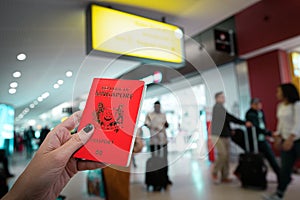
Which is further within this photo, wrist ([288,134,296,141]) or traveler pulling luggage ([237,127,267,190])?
traveler pulling luggage ([237,127,267,190])

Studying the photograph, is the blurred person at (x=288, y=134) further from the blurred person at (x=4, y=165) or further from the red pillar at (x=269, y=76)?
the blurred person at (x=4, y=165)

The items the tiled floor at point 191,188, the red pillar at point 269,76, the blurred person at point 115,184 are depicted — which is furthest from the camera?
the red pillar at point 269,76

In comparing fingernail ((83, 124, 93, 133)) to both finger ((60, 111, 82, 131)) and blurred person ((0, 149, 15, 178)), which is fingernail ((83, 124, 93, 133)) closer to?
finger ((60, 111, 82, 131))

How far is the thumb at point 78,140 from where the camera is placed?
1.65 ft

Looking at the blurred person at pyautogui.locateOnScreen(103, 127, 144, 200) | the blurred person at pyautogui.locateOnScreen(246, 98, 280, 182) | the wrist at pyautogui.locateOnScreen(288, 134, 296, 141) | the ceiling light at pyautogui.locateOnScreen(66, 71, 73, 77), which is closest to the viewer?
the ceiling light at pyautogui.locateOnScreen(66, 71, 73, 77)

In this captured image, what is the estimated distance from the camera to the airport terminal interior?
0.58 meters

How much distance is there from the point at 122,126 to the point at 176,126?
0.88ft

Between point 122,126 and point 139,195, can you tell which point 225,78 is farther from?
point 122,126

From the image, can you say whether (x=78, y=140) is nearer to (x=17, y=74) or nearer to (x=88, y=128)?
(x=88, y=128)

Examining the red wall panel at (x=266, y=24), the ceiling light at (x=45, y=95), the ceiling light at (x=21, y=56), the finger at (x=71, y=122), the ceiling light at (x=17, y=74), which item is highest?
the red wall panel at (x=266, y=24)

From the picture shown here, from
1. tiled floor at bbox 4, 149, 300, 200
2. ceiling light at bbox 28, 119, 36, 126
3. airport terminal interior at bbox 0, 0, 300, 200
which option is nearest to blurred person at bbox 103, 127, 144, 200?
airport terminal interior at bbox 0, 0, 300, 200

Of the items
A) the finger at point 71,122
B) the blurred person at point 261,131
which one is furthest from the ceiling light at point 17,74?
the blurred person at point 261,131

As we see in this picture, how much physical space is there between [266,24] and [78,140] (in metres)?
2.51

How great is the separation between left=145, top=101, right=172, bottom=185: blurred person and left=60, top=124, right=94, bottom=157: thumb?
20 centimetres
